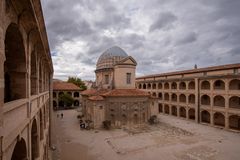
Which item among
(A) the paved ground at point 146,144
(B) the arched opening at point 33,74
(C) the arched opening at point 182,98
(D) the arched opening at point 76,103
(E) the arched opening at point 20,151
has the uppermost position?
(B) the arched opening at point 33,74

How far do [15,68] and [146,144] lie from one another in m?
17.3

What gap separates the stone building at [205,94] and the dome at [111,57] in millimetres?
12147

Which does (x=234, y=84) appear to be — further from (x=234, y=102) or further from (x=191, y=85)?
(x=191, y=85)

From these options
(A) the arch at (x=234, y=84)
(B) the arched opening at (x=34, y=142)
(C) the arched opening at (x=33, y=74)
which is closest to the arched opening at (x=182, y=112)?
(A) the arch at (x=234, y=84)

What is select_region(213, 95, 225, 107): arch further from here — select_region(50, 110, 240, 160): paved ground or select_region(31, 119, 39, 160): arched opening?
select_region(31, 119, 39, 160): arched opening

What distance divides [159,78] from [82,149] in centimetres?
2981

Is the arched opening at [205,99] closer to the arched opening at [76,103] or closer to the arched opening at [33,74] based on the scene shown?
the arched opening at [33,74]

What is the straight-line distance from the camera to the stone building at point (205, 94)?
26047 mm

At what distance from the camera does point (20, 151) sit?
4.98 m

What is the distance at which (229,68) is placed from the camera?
2575cm

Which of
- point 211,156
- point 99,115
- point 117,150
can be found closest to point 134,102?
point 99,115

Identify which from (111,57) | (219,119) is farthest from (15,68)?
(219,119)

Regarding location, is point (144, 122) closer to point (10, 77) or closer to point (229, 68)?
point (229, 68)

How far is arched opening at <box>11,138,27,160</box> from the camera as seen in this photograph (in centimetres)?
488
